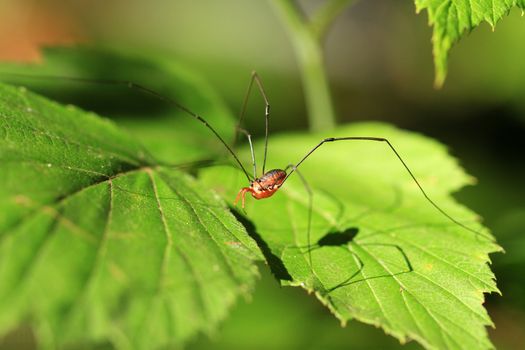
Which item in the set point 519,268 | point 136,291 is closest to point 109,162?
point 136,291

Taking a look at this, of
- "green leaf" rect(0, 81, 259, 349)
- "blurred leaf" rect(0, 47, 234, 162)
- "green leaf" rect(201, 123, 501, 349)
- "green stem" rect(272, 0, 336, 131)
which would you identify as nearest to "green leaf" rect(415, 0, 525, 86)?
"green leaf" rect(201, 123, 501, 349)

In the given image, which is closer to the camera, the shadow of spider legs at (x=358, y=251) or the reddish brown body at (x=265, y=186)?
the shadow of spider legs at (x=358, y=251)

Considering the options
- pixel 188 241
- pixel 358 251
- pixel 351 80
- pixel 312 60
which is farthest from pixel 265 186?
pixel 351 80

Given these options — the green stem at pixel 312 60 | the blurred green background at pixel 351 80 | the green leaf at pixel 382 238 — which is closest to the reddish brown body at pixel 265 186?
the green leaf at pixel 382 238

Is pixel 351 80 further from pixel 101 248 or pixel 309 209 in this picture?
pixel 101 248

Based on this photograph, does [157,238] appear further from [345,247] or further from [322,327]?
[322,327]

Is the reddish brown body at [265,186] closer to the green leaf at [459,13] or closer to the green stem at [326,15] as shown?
the green leaf at [459,13]
